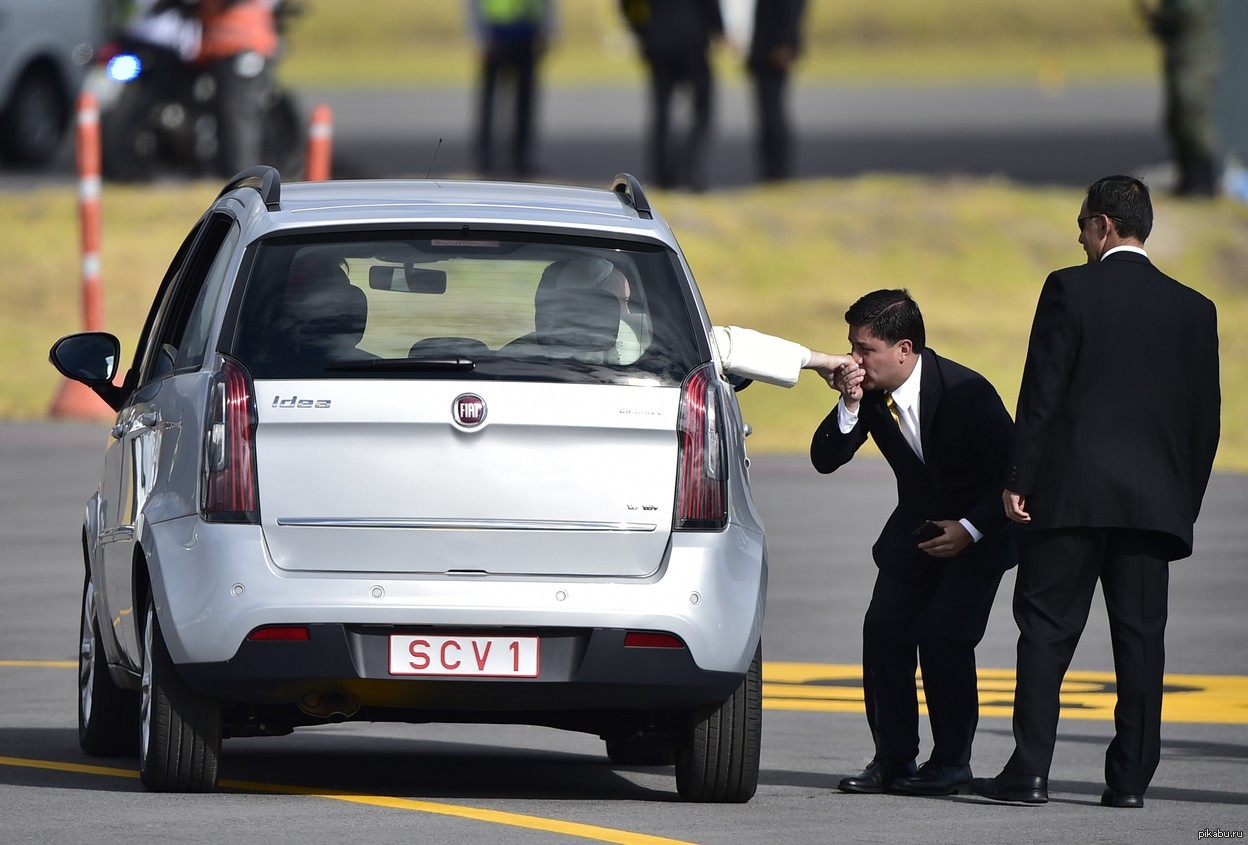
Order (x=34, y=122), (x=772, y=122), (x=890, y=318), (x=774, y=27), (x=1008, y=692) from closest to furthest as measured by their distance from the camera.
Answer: (x=890, y=318) → (x=1008, y=692) → (x=774, y=27) → (x=772, y=122) → (x=34, y=122)

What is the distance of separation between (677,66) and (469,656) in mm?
16016

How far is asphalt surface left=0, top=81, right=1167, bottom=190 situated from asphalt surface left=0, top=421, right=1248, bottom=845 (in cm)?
1244

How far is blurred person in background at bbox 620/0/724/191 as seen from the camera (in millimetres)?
22656

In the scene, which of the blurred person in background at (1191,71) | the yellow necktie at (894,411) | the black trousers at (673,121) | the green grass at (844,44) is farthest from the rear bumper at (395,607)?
the green grass at (844,44)

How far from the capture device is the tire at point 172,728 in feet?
24.2

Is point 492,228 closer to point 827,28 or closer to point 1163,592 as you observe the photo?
point 1163,592

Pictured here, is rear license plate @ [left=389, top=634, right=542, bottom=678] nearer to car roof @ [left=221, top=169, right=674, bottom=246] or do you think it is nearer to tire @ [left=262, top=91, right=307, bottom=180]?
car roof @ [left=221, top=169, right=674, bottom=246]

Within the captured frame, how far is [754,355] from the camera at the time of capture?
26.1 ft

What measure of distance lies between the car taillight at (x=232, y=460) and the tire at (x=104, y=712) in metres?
1.39

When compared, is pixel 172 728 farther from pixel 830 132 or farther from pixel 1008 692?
pixel 830 132

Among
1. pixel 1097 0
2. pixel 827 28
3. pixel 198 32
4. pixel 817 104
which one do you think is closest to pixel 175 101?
pixel 198 32

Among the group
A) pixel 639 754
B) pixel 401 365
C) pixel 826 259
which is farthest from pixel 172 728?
pixel 826 259

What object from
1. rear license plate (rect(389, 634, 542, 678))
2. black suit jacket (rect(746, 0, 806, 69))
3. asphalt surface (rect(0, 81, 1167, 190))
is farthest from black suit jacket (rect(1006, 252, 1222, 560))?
asphalt surface (rect(0, 81, 1167, 190))

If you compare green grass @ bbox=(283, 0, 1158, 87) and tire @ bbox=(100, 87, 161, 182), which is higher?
green grass @ bbox=(283, 0, 1158, 87)
